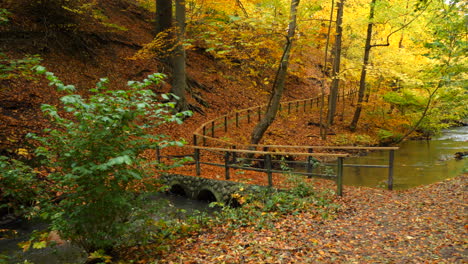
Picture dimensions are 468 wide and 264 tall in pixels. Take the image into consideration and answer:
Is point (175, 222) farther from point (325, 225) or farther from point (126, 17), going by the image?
point (126, 17)

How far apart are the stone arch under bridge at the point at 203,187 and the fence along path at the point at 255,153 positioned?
1.06 feet

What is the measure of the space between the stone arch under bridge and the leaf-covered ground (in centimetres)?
235

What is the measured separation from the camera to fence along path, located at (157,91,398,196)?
8328 millimetres

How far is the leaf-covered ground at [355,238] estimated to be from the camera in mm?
4418

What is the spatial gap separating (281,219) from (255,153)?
2.77 meters

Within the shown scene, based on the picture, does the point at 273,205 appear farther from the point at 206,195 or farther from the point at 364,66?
the point at 364,66

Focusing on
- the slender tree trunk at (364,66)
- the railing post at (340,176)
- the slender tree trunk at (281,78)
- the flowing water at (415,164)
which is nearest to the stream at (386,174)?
the flowing water at (415,164)

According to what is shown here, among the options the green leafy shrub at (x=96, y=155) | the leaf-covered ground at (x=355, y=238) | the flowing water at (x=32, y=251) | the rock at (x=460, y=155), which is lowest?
the rock at (x=460, y=155)

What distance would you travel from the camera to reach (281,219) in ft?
20.4

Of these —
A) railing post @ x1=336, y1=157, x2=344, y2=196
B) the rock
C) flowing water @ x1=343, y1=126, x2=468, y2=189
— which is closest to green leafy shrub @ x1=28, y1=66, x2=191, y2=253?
railing post @ x1=336, y1=157, x2=344, y2=196

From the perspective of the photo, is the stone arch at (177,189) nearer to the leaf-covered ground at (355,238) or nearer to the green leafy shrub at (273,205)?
the green leafy shrub at (273,205)

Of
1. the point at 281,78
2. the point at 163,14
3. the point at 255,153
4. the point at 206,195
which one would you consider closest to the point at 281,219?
the point at 255,153

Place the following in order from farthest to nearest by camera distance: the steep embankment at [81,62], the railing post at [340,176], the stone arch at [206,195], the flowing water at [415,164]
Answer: the flowing water at [415,164], the steep embankment at [81,62], the stone arch at [206,195], the railing post at [340,176]

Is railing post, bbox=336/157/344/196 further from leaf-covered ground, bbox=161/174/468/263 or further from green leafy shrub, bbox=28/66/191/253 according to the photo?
green leafy shrub, bbox=28/66/191/253
